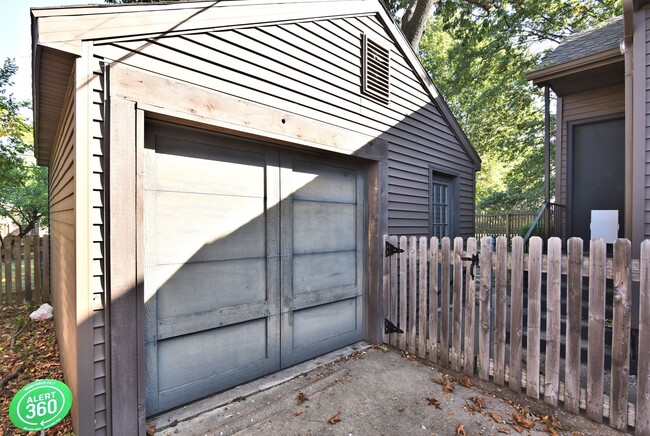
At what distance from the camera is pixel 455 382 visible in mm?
3250

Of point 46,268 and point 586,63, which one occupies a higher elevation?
point 586,63

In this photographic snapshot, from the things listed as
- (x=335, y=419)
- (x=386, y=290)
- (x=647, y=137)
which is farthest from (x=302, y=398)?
(x=647, y=137)

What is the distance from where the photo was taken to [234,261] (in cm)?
303

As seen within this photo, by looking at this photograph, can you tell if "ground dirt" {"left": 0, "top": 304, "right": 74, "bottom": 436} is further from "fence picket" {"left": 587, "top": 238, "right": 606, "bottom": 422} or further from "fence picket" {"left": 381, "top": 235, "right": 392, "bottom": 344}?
"fence picket" {"left": 587, "top": 238, "right": 606, "bottom": 422}

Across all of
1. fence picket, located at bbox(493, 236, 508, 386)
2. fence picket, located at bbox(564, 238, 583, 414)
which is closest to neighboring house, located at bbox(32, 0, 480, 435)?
fence picket, located at bbox(493, 236, 508, 386)

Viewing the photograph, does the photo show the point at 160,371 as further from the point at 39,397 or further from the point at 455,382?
the point at 455,382

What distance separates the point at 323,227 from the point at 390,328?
5.45 ft

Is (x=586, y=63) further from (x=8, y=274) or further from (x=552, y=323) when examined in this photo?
(x=8, y=274)

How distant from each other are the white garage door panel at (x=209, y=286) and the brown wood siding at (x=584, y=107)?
21.8 feet

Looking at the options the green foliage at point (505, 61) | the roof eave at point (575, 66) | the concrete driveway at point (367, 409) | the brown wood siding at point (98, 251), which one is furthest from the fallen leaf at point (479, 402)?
the green foliage at point (505, 61)

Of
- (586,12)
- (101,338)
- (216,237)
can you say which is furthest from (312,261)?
(586,12)

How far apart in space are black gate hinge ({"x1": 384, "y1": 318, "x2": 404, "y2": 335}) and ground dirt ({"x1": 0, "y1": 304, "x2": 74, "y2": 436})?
11.0ft

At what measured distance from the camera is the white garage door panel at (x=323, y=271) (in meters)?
3.57

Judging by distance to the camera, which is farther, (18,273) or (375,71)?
(18,273)
